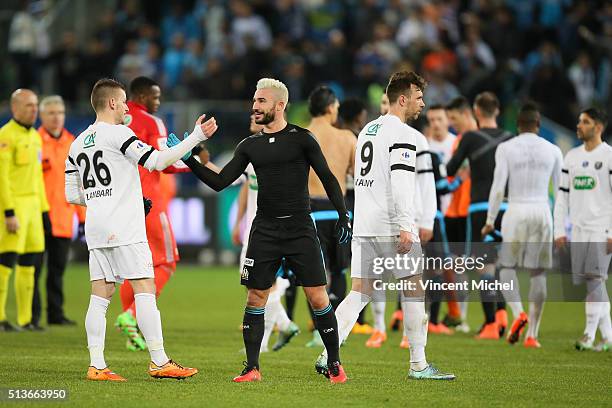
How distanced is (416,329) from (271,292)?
8.37 ft

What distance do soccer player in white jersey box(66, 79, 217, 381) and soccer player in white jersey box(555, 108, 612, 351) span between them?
4.70m

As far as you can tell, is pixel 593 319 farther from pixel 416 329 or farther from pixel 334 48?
pixel 334 48

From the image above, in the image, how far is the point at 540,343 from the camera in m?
12.3

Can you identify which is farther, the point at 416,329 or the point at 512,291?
the point at 512,291

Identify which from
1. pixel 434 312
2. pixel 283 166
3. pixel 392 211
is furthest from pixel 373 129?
pixel 434 312

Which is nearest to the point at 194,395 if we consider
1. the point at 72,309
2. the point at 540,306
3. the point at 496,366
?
the point at 496,366

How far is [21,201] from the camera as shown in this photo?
13.3 metres

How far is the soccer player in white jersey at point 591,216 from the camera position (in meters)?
11.7

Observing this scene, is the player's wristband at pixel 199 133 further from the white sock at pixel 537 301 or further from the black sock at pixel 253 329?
the white sock at pixel 537 301

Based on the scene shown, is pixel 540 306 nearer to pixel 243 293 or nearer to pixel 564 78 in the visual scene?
pixel 243 293

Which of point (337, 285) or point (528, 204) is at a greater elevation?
point (528, 204)

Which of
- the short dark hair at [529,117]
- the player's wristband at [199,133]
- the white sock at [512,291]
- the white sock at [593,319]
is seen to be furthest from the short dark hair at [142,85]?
the white sock at [593,319]

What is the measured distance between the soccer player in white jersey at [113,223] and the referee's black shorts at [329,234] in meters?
3.22

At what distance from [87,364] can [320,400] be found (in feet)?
9.37
